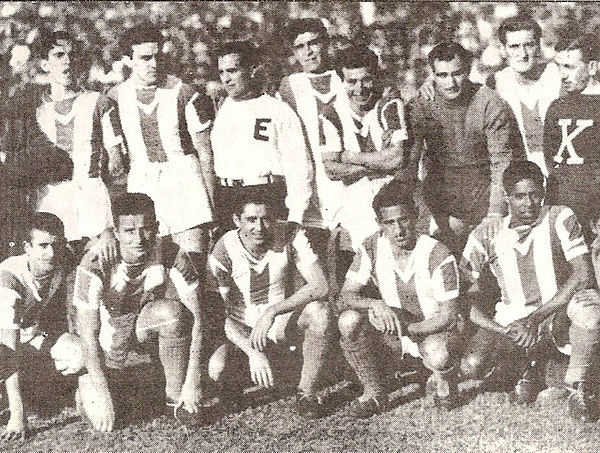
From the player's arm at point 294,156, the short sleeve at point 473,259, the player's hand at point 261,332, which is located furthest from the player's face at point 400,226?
the player's hand at point 261,332

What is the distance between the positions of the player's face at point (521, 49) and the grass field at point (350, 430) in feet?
4.46

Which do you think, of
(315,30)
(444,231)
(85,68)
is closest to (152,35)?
(85,68)

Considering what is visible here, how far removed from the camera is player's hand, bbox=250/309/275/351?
2.74 meters

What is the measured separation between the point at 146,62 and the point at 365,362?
1517mm

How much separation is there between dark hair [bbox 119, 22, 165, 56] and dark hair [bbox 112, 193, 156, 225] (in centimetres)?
60

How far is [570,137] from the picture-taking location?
9.49 ft

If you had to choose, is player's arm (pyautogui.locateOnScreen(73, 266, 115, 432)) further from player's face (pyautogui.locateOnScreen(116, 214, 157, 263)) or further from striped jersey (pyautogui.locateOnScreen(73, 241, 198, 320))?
player's face (pyautogui.locateOnScreen(116, 214, 157, 263))

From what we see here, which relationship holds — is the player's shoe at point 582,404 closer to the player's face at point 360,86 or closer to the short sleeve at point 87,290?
the player's face at point 360,86

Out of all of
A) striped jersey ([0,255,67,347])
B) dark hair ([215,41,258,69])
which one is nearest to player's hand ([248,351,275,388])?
striped jersey ([0,255,67,347])

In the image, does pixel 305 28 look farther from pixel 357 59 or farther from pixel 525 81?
pixel 525 81

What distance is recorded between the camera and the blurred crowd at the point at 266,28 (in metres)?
2.85

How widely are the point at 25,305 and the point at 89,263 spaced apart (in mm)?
319

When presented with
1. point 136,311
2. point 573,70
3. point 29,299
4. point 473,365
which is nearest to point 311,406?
point 473,365

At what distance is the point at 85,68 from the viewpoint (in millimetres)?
2877
